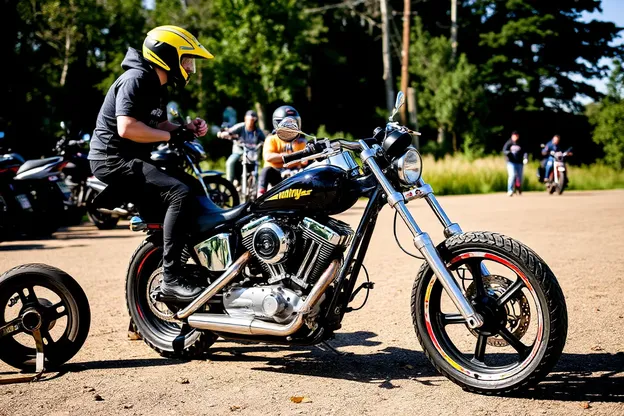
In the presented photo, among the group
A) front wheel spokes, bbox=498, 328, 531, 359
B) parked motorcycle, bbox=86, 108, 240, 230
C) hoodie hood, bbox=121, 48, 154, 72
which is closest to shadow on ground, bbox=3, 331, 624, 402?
front wheel spokes, bbox=498, 328, 531, 359

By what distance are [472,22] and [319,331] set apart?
49980 mm

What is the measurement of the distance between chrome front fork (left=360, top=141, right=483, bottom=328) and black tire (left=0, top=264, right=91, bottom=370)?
213 cm

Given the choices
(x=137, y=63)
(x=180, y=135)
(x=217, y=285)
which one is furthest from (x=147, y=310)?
(x=137, y=63)

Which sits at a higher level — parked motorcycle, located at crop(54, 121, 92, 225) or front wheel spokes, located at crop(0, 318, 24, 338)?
parked motorcycle, located at crop(54, 121, 92, 225)

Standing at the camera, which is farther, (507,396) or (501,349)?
(501,349)

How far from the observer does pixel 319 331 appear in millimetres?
4262

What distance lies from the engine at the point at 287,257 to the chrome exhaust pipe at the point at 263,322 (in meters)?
0.05

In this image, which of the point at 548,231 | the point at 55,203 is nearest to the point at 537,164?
the point at 548,231

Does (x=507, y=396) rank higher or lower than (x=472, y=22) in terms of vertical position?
lower

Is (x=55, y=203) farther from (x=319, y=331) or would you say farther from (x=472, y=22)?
(x=472, y=22)

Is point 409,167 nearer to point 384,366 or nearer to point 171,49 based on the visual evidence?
point 384,366

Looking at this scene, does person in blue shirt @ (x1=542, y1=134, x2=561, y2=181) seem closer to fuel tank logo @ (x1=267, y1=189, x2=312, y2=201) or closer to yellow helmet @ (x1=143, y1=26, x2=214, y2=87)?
yellow helmet @ (x1=143, y1=26, x2=214, y2=87)

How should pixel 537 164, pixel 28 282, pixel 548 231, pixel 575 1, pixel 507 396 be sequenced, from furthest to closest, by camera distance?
pixel 575 1 < pixel 537 164 < pixel 548 231 < pixel 28 282 < pixel 507 396

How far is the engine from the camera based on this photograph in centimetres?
429
